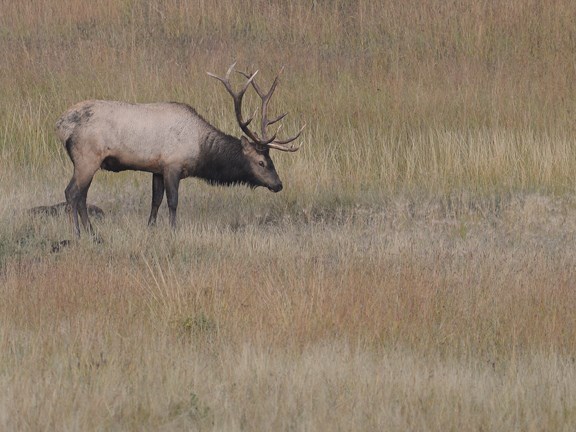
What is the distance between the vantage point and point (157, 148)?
10.9 m

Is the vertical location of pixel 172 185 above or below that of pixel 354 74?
below

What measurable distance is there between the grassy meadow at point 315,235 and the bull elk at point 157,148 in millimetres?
440

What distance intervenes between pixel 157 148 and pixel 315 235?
1.68 meters

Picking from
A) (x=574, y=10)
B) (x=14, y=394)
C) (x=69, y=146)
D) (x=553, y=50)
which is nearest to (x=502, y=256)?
(x=69, y=146)

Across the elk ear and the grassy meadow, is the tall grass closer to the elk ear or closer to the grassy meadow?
the grassy meadow

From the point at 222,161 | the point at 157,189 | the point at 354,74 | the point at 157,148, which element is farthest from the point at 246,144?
the point at 354,74

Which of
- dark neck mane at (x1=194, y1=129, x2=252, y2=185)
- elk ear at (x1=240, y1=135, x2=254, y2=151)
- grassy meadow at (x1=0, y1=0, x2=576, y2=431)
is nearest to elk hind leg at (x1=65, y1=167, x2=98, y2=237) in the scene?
grassy meadow at (x1=0, y1=0, x2=576, y2=431)

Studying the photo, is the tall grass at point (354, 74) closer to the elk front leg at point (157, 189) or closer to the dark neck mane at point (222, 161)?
the dark neck mane at point (222, 161)

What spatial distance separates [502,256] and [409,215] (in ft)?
8.50

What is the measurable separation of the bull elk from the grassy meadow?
44 centimetres

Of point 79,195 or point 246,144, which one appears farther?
point 246,144

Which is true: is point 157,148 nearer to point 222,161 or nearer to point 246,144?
point 222,161

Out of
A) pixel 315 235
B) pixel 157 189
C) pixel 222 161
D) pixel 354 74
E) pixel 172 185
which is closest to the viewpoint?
pixel 315 235

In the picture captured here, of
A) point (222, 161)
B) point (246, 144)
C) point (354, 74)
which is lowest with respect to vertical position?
point (222, 161)
